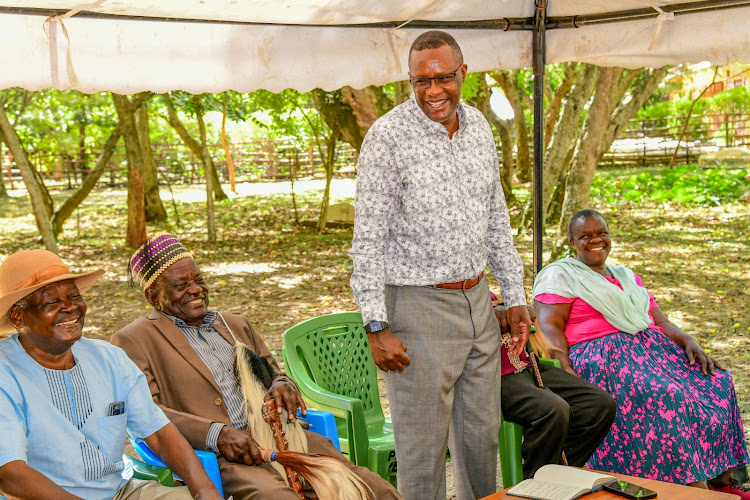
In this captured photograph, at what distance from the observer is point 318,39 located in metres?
4.21

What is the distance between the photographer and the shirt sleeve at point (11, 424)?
2484mm

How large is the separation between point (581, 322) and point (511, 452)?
35.5 inches

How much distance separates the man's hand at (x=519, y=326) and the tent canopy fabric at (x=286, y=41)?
1617 mm

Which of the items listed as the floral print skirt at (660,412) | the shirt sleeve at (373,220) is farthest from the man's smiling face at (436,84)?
the floral print skirt at (660,412)

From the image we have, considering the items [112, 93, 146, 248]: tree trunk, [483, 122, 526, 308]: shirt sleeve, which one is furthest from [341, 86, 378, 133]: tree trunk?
[483, 122, 526, 308]: shirt sleeve

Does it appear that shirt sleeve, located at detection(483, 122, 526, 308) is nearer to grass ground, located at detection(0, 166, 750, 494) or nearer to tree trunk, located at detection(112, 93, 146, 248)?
grass ground, located at detection(0, 166, 750, 494)

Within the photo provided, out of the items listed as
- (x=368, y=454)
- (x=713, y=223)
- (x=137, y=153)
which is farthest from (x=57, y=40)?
(x=713, y=223)

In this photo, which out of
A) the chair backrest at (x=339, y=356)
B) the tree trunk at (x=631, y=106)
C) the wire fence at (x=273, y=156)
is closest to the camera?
the chair backrest at (x=339, y=356)

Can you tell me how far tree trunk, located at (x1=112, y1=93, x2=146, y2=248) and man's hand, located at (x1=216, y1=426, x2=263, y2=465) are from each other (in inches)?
401

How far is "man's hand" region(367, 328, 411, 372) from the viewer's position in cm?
303

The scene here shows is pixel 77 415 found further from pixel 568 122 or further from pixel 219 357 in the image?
pixel 568 122

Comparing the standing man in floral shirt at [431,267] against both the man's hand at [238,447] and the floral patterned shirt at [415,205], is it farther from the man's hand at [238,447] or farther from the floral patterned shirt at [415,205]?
the man's hand at [238,447]

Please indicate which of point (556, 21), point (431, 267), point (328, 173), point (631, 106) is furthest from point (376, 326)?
point (328, 173)

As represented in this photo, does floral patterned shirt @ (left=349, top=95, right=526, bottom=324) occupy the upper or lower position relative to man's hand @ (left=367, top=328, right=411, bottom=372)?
upper
